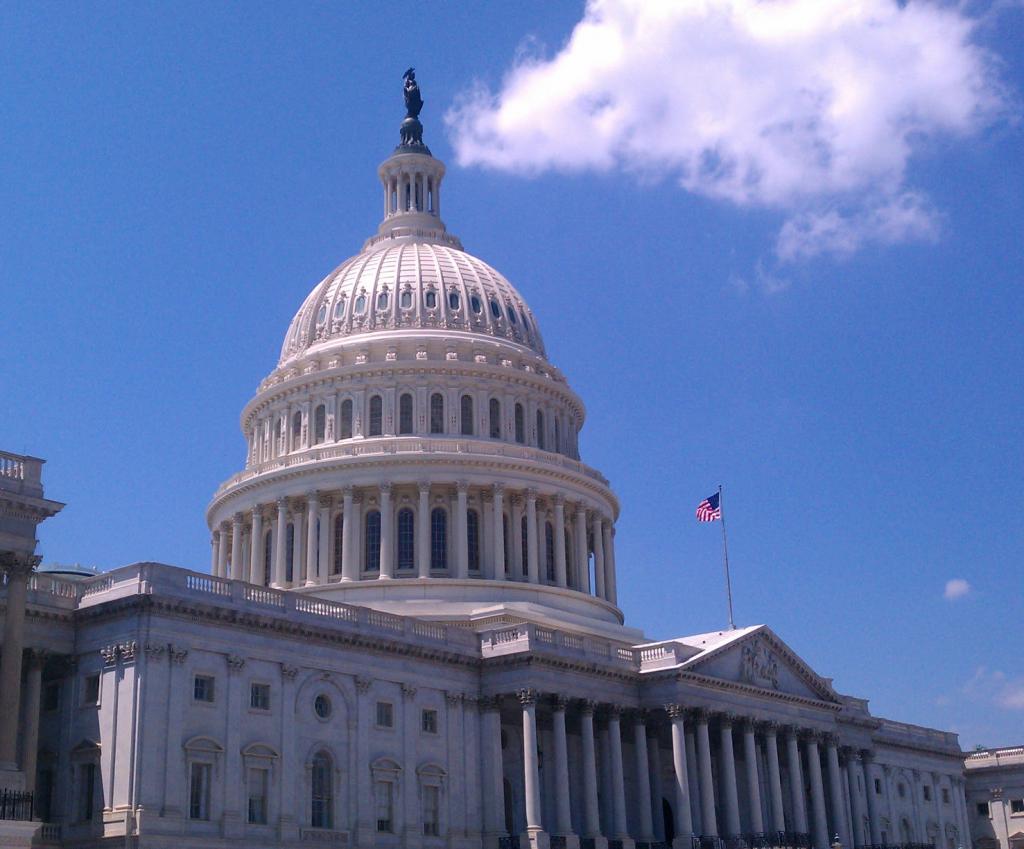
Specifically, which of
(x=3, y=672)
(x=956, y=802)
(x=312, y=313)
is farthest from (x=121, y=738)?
(x=956, y=802)

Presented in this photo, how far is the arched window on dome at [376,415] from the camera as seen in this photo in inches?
3711

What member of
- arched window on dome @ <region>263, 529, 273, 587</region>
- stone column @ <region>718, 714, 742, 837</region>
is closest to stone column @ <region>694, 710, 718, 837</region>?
stone column @ <region>718, 714, 742, 837</region>

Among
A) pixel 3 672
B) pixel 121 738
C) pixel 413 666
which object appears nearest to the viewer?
pixel 3 672

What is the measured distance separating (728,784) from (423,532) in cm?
2392

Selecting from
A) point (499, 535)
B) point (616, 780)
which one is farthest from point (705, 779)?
point (499, 535)

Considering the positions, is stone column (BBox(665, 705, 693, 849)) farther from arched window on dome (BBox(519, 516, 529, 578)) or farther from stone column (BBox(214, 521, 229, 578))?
stone column (BBox(214, 521, 229, 578))

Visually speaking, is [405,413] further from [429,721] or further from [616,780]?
Result: [616,780]

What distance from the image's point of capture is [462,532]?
89250 mm

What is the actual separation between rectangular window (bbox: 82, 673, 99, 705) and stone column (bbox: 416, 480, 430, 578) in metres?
29.6

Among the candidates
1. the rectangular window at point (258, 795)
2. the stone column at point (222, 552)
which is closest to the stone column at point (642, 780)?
the rectangular window at point (258, 795)

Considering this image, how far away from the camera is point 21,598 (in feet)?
172

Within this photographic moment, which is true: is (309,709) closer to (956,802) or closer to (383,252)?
(383,252)

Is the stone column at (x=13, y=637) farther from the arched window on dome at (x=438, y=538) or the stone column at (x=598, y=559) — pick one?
the stone column at (x=598, y=559)

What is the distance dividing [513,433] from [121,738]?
43636 millimetres
